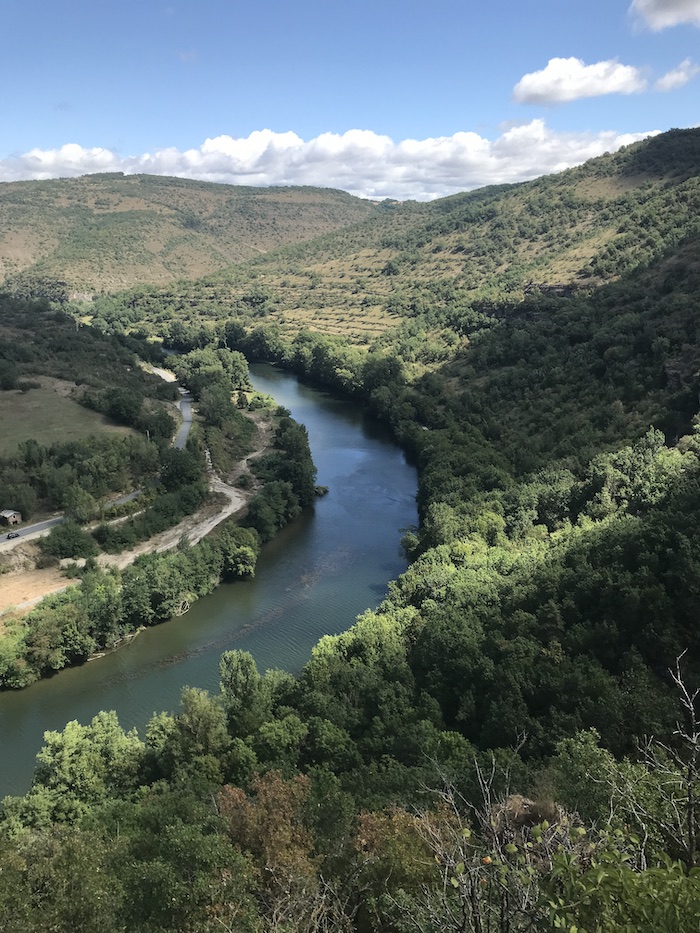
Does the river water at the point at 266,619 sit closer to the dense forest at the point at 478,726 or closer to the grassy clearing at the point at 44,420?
the dense forest at the point at 478,726

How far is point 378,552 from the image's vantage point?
47.9 meters

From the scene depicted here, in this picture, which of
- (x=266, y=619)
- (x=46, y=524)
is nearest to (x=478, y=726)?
(x=266, y=619)

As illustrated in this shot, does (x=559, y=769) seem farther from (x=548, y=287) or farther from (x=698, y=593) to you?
(x=548, y=287)

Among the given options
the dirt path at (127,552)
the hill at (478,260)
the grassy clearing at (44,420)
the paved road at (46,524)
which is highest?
the hill at (478,260)

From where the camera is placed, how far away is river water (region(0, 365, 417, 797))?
102ft

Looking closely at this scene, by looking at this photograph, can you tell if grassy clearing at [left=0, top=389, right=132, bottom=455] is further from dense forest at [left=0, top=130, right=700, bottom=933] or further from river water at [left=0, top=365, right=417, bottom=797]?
river water at [left=0, top=365, right=417, bottom=797]

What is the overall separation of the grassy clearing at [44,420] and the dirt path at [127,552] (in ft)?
45.7

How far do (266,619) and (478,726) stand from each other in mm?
18705

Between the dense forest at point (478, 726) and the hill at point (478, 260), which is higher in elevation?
the hill at point (478, 260)

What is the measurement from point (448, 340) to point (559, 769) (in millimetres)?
80825

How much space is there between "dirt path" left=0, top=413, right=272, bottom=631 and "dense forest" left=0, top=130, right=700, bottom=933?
163 inches

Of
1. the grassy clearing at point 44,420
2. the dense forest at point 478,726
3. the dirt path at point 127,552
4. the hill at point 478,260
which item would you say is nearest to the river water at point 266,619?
the dense forest at point 478,726

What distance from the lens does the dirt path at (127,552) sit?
38.4 meters

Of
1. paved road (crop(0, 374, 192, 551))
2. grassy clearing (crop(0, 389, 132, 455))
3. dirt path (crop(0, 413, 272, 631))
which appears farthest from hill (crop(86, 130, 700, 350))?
grassy clearing (crop(0, 389, 132, 455))
